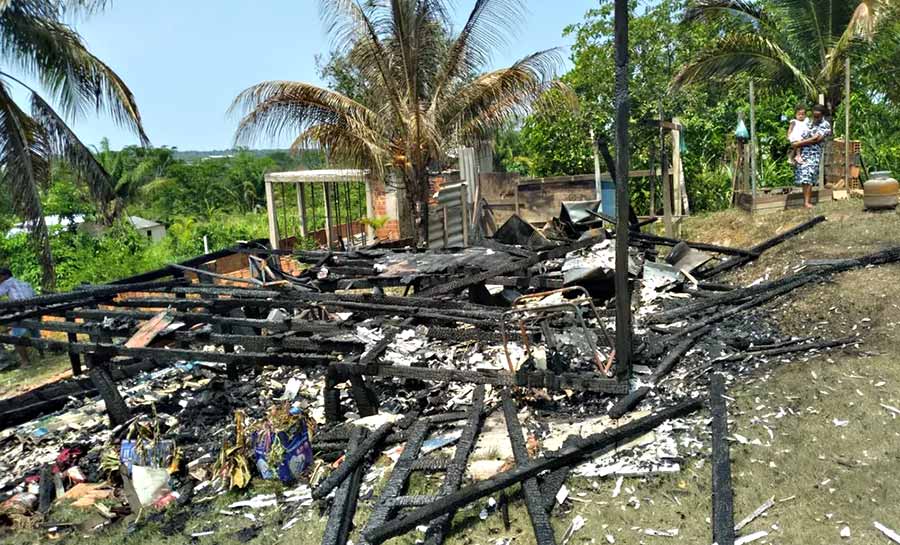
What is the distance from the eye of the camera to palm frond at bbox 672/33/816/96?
46.3 ft

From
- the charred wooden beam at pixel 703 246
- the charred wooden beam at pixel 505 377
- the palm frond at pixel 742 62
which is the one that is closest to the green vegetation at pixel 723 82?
the palm frond at pixel 742 62

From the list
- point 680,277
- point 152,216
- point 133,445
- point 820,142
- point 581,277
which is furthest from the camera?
point 152,216

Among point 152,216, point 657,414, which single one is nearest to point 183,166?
point 152,216

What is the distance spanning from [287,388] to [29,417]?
8.75 ft

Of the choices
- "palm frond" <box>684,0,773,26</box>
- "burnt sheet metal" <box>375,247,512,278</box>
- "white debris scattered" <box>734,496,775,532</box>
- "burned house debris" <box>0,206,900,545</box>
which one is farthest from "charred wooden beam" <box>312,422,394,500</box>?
"palm frond" <box>684,0,773,26</box>

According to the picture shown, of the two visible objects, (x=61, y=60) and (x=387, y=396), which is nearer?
(x=387, y=396)

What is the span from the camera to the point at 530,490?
4344mm

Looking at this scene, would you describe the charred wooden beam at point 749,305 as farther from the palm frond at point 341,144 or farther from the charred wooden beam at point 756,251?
the palm frond at point 341,144

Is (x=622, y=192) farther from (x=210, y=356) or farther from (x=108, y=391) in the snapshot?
(x=108, y=391)

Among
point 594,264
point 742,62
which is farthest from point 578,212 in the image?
point 742,62

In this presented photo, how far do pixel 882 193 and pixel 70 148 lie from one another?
1437cm

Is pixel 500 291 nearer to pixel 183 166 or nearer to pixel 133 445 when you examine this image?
pixel 133 445

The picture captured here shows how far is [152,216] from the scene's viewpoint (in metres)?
38.8

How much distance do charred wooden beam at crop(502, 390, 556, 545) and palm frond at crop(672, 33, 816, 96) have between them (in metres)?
11.7
